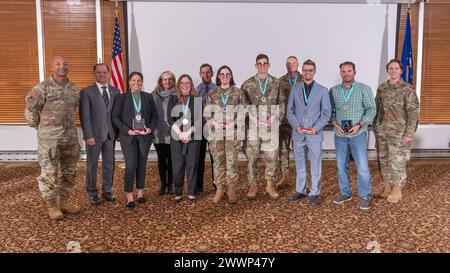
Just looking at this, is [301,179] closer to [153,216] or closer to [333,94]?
[333,94]

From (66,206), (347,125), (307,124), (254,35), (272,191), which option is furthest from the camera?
(254,35)

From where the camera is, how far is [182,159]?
14.1 feet

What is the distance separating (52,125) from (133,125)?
773mm

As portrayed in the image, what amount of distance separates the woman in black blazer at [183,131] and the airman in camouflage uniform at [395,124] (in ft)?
6.58

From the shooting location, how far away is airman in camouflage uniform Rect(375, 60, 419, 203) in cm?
409

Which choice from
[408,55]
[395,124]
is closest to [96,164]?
[395,124]

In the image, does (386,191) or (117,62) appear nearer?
(386,191)

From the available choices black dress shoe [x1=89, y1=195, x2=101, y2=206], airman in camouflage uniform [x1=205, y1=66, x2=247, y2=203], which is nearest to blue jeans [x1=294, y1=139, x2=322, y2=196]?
airman in camouflage uniform [x1=205, y1=66, x2=247, y2=203]

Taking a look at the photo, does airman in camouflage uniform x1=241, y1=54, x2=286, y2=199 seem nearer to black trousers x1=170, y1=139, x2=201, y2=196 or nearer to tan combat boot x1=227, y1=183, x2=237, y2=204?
tan combat boot x1=227, y1=183, x2=237, y2=204

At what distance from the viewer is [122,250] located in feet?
10.1

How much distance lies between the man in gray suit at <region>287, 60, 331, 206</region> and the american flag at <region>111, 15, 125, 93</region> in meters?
3.18

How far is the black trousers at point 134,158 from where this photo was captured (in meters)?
4.04

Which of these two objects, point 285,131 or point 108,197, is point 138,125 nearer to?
point 108,197

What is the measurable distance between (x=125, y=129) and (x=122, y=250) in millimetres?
1363
